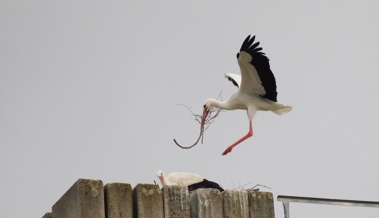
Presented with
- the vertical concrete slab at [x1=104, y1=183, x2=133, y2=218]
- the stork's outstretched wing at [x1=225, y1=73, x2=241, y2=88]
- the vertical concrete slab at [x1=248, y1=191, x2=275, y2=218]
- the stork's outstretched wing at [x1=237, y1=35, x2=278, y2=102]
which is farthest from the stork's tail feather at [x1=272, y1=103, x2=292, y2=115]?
the vertical concrete slab at [x1=104, y1=183, x2=133, y2=218]

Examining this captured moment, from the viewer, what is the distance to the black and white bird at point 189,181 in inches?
578

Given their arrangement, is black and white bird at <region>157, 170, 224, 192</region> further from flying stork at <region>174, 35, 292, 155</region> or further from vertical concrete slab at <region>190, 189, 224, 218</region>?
vertical concrete slab at <region>190, 189, 224, 218</region>

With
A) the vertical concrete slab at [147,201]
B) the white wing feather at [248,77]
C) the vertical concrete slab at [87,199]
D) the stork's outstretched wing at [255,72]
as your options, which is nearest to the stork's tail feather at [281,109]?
the stork's outstretched wing at [255,72]

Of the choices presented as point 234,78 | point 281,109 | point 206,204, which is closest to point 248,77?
point 281,109

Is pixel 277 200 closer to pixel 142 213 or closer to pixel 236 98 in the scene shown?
pixel 142 213

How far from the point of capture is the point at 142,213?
8617 millimetres

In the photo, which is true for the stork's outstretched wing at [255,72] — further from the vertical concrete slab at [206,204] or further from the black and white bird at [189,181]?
the vertical concrete slab at [206,204]

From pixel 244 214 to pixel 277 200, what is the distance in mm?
628

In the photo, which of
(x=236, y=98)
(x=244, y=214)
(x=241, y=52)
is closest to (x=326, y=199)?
(x=244, y=214)

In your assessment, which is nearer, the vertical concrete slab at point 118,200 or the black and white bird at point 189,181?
the vertical concrete slab at point 118,200

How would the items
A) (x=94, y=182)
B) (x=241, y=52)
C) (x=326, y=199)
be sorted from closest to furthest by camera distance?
(x=326, y=199), (x=94, y=182), (x=241, y=52)

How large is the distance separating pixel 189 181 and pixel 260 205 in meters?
5.99

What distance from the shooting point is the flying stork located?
47.6ft

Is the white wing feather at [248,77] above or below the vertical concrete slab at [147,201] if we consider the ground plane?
above
